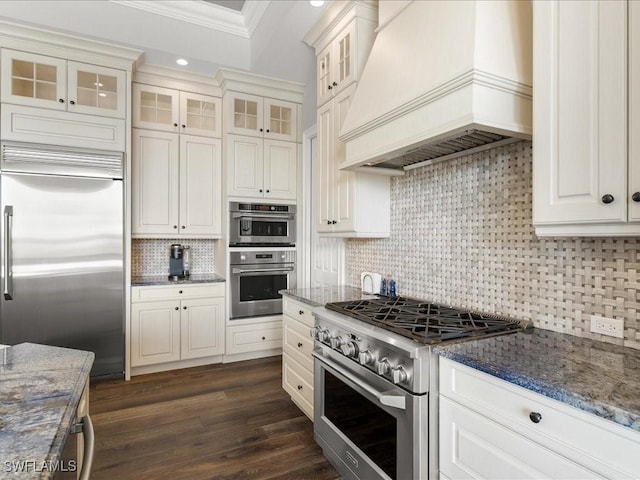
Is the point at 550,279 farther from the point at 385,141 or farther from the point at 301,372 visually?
the point at 301,372

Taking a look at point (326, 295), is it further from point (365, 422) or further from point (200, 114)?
point (200, 114)

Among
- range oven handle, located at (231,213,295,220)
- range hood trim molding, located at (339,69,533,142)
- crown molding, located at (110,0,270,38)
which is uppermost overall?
crown molding, located at (110,0,270,38)

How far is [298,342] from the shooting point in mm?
2695

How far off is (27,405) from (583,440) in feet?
4.83

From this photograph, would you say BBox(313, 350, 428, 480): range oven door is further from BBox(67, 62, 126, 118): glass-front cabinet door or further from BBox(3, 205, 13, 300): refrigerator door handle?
BBox(67, 62, 126, 118): glass-front cabinet door

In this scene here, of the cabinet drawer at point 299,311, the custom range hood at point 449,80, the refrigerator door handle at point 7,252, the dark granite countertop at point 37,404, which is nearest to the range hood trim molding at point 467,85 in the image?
the custom range hood at point 449,80

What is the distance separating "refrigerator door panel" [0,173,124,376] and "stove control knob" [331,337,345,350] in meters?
2.33

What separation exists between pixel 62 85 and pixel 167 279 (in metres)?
1.98

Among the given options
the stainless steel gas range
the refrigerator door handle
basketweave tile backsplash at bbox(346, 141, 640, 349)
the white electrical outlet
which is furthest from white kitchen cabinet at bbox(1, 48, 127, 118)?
the white electrical outlet

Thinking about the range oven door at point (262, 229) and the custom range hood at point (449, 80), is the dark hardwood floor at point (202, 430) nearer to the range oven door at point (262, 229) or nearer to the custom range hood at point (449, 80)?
the range oven door at point (262, 229)

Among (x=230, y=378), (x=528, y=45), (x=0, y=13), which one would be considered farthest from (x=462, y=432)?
(x=0, y=13)

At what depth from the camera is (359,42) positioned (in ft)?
8.12

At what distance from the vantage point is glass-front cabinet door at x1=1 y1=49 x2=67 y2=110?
3037 mm

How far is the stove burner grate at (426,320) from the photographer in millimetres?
1564
